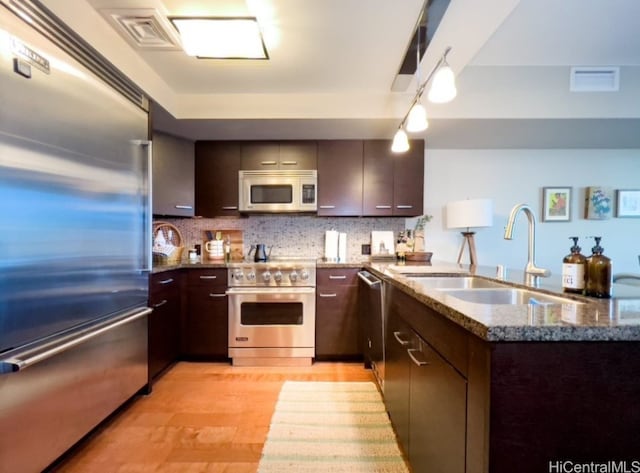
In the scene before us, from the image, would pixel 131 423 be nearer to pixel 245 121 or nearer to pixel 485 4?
pixel 245 121

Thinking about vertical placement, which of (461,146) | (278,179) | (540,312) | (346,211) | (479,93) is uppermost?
(479,93)

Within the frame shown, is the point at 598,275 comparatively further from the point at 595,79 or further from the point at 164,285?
the point at 164,285

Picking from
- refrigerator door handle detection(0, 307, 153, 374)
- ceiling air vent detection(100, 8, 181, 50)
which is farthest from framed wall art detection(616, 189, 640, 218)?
refrigerator door handle detection(0, 307, 153, 374)

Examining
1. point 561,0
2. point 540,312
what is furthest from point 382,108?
point 540,312

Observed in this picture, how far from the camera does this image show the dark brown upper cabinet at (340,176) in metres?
2.86

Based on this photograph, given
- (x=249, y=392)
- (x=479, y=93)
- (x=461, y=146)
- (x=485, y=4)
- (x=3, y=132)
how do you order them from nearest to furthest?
(x=3, y=132) → (x=485, y=4) → (x=249, y=392) → (x=479, y=93) → (x=461, y=146)

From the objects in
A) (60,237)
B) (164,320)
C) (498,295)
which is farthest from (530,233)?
(164,320)

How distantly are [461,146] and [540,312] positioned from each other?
2.70 metres

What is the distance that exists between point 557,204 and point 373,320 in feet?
8.24

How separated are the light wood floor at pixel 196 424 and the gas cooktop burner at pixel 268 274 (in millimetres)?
716

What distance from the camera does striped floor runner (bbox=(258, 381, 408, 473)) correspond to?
146 cm

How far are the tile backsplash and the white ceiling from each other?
85cm

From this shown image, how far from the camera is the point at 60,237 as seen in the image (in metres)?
1.35

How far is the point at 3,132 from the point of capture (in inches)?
43.7
